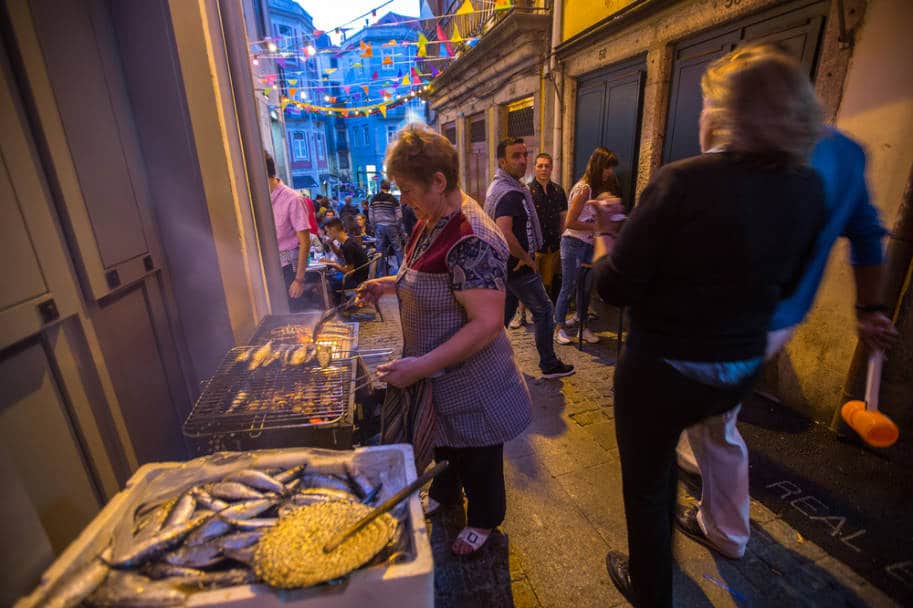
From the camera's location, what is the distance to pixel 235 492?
169cm

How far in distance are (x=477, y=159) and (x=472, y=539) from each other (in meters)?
12.0

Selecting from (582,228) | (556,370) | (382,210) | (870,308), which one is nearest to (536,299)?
(556,370)

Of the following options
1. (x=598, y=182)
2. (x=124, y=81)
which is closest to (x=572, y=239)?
(x=598, y=182)

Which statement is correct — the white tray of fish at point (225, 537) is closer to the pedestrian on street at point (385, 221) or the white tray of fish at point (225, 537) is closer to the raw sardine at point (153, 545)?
the raw sardine at point (153, 545)

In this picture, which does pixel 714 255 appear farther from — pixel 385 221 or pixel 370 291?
pixel 385 221

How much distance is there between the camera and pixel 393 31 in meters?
34.9

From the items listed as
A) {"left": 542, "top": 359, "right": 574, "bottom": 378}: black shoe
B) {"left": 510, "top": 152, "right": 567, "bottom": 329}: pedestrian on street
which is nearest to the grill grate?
{"left": 542, "top": 359, "right": 574, "bottom": 378}: black shoe

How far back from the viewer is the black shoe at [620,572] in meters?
2.32

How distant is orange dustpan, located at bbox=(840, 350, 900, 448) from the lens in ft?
6.66

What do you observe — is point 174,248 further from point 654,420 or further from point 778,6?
point 778,6

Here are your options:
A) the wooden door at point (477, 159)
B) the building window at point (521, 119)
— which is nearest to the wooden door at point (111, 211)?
the building window at point (521, 119)

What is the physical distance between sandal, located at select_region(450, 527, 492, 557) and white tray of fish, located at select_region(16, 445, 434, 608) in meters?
1.07

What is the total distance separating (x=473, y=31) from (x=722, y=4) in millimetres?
8693

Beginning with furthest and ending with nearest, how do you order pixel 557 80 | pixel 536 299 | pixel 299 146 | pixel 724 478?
pixel 299 146
pixel 557 80
pixel 536 299
pixel 724 478
